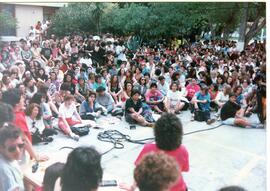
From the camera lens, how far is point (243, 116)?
3525mm

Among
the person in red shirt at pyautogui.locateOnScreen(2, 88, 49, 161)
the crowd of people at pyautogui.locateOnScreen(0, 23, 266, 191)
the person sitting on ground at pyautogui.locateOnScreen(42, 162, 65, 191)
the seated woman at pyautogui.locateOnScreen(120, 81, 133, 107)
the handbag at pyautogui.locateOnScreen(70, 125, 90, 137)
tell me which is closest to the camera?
the person sitting on ground at pyautogui.locateOnScreen(42, 162, 65, 191)

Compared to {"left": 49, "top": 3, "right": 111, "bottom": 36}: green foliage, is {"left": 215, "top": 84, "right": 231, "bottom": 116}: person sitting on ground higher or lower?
lower

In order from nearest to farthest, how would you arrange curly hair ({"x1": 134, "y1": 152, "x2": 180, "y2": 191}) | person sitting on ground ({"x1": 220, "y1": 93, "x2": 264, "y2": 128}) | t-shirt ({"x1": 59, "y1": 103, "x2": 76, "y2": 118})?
1. curly hair ({"x1": 134, "y1": 152, "x2": 180, "y2": 191})
2. t-shirt ({"x1": 59, "y1": 103, "x2": 76, "y2": 118})
3. person sitting on ground ({"x1": 220, "y1": 93, "x2": 264, "y2": 128})

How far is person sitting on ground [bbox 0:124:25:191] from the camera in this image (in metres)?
1.50

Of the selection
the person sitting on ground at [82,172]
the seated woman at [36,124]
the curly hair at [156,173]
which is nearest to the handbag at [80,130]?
the seated woman at [36,124]

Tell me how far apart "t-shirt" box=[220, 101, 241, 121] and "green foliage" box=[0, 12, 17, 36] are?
223 cm

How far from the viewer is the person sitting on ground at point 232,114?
3451 millimetres

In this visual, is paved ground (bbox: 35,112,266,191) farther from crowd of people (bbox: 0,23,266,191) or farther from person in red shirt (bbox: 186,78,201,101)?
person in red shirt (bbox: 186,78,201,101)

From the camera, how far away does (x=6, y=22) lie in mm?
2414

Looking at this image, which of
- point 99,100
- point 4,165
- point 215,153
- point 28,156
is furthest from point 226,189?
point 99,100

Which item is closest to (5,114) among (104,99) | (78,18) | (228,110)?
(78,18)

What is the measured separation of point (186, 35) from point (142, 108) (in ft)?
3.26

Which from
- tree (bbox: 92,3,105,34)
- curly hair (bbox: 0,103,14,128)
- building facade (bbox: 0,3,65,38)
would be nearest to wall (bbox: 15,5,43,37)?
building facade (bbox: 0,3,65,38)

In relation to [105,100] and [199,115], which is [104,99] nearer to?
A: [105,100]
